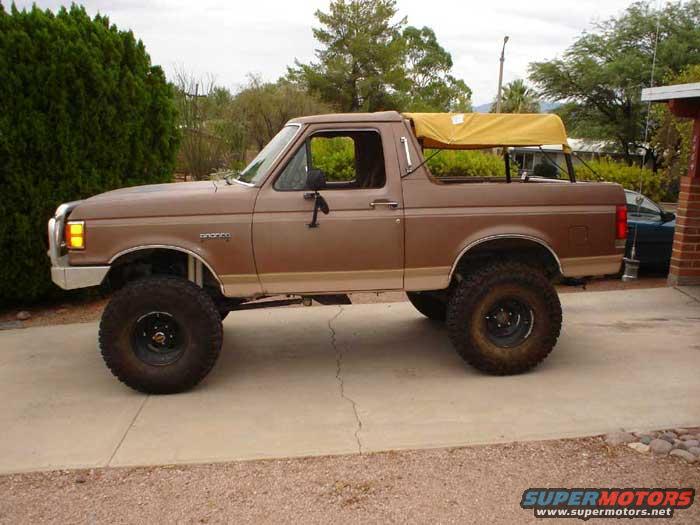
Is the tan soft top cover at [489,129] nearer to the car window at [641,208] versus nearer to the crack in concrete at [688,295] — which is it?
the crack in concrete at [688,295]

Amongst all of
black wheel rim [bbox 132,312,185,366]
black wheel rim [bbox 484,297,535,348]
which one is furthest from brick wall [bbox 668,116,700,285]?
black wheel rim [bbox 132,312,185,366]

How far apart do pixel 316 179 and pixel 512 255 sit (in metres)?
1.93

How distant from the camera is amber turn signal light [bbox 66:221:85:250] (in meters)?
5.00

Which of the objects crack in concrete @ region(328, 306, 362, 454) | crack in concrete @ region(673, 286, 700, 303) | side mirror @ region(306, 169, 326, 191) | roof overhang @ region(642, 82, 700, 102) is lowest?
crack in concrete @ region(328, 306, 362, 454)

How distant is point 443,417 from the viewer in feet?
15.7

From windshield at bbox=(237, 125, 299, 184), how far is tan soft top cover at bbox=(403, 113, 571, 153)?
995 millimetres

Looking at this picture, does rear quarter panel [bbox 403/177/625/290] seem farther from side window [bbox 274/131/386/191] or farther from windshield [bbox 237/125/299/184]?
windshield [bbox 237/125/299/184]

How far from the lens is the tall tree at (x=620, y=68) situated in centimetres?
2881

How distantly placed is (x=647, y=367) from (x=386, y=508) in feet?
10.3

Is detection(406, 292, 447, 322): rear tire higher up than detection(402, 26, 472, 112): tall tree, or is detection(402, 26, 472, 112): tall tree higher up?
detection(402, 26, 472, 112): tall tree

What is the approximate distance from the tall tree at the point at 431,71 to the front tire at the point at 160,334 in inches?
2285

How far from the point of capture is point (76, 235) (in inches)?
197

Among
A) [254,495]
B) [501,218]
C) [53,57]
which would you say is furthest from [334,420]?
[53,57]

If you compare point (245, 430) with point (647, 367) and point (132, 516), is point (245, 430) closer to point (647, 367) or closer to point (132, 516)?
point (132, 516)
